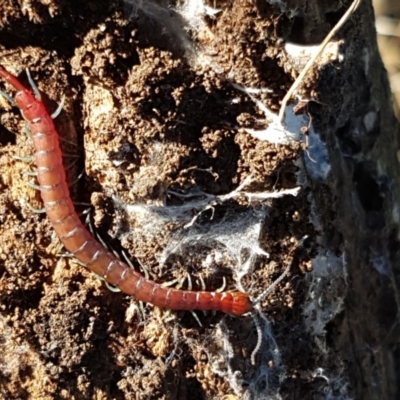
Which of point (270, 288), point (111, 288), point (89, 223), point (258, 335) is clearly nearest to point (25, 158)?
point (89, 223)

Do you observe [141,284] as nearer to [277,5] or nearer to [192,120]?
[192,120]

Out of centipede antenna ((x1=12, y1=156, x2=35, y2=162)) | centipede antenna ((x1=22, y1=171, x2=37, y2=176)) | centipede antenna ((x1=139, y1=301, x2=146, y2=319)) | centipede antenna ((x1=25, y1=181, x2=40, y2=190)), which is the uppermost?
centipede antenna ((x1=12, y1=156, x2=35, y2=162))

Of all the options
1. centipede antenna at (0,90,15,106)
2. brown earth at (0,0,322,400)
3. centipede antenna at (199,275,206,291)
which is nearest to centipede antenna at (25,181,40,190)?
brown earth at (0,0,322,400)

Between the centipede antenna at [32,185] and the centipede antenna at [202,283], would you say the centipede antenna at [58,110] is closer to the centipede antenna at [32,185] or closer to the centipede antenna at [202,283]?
the centipede antenna at [32,185]

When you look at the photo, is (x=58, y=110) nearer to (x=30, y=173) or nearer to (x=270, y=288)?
(x=30, y=173)

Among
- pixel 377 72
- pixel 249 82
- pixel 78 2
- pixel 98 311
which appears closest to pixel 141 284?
pixel 98 311

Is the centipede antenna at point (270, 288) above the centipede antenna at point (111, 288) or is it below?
above

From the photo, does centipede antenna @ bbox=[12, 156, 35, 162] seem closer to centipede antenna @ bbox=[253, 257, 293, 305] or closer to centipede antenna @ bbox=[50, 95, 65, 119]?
centipede antenna @ bbox=[50, 95, 65, 119]

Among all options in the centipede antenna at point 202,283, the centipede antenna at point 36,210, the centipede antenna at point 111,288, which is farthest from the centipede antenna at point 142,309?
the centipede antenna at point 36,210
